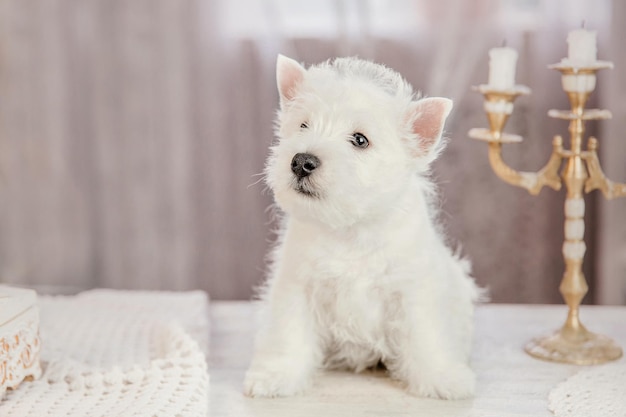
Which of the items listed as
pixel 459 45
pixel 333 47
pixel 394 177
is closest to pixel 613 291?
pixel 459 45

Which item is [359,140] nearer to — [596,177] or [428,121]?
[428,121]

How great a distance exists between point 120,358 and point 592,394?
750 mm

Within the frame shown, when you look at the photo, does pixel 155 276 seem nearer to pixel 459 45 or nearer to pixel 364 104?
pixel 459 45

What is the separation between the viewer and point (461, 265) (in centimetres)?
150

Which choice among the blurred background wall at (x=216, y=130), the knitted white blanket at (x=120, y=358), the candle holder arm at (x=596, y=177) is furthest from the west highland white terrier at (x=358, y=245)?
the blurred background wall at (x=216, y=130)

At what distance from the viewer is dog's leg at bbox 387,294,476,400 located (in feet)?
4.07

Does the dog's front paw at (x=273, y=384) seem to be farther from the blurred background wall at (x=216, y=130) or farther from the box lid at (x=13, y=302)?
the blurred background wall at (x=216, y=130)

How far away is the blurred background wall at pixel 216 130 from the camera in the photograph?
2.08 meters

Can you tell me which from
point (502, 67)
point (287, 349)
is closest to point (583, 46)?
point (502, 67)

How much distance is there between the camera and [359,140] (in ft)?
3.99

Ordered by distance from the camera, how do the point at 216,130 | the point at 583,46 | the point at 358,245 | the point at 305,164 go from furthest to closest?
the point at 216,130
the point at 583,46
the point at 358,245
the point at 305,164

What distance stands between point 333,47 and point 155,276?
801 mm

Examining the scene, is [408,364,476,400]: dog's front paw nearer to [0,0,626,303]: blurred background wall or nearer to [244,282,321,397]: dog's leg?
[244,282,321,397]: dog's leg

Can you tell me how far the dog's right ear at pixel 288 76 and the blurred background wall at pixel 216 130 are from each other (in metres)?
0.86
